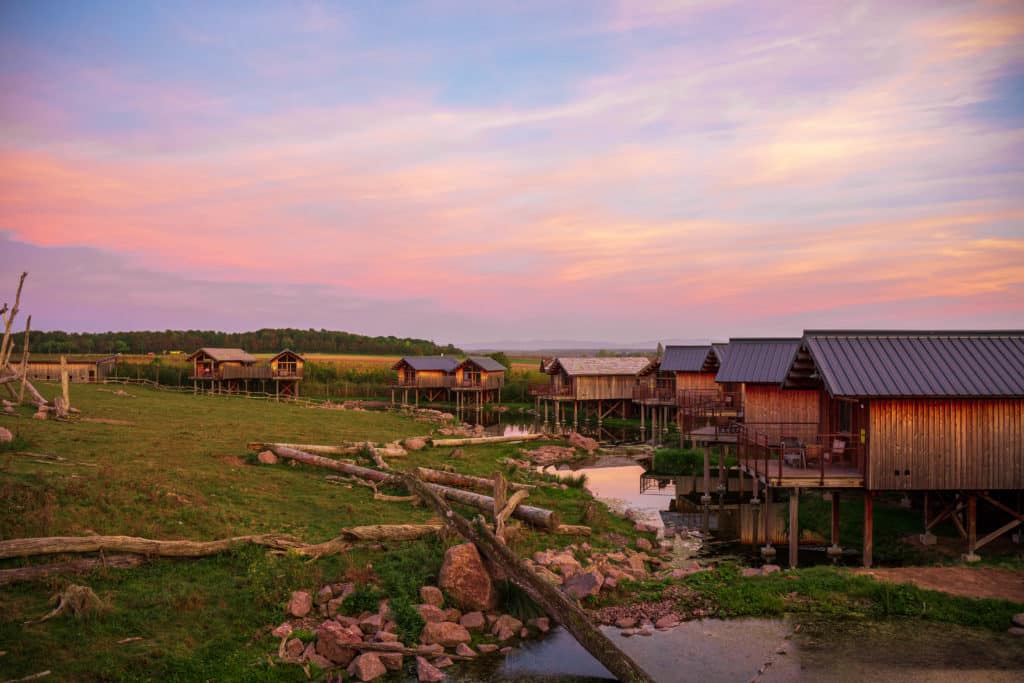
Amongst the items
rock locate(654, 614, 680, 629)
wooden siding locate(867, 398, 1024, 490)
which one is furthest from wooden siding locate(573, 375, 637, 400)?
rock locate(654, 614, 680, 629)

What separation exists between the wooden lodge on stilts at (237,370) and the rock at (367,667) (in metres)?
58.0

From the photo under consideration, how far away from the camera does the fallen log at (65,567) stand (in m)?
12.8

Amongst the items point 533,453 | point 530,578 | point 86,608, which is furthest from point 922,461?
point 533,453

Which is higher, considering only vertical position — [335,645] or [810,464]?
[810,464]

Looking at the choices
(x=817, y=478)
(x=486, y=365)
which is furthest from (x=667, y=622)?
(x=486, y=365)

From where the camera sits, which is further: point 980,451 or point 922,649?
point 980,451

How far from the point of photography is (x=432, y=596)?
14391mm

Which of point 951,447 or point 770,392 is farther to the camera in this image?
point 770,392

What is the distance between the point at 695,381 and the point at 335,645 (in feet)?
123

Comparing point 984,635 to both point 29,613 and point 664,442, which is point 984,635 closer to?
point 29,613

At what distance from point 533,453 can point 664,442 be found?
11120 mm

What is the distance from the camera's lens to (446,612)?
14188 millimetres

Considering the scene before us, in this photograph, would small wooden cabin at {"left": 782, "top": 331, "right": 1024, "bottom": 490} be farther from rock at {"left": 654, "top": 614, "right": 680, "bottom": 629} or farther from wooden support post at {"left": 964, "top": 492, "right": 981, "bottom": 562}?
rock at {"left": 654, "top": 614, "right": 680, "bottom": 629}

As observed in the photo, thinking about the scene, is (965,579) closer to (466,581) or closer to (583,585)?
(583,585)
